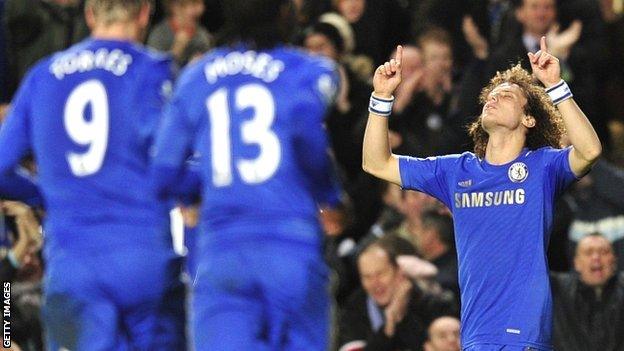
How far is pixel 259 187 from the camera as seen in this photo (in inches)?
273

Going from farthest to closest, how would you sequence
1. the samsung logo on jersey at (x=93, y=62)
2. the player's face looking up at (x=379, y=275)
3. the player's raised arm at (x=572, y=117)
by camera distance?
the player's face looking up at (x=379, y=275)
the player's raised arm at (x=572, y=117)
the samsung logo on jersey at (x=93, y=62)

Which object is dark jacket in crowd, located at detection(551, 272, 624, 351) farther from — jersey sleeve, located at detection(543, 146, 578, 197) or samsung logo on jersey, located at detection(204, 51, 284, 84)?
samsung logo on jersey, located at detection(204, 51, 284, 84)

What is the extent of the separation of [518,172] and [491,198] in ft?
0.63

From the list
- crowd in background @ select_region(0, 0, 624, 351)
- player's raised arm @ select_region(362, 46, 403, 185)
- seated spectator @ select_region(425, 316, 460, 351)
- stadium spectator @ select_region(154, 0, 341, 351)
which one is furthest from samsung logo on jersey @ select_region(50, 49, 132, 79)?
seated spectator @ select_region(425, 316, 460, 351)

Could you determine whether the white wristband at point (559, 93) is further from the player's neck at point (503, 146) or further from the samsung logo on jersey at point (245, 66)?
the samsung logo on jersey at point (245, 66)

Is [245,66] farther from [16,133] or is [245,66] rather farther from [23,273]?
[23,273]

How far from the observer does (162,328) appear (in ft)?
24.1

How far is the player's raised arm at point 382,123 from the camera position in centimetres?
821

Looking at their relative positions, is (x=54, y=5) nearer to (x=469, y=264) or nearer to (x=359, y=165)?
(x=359, y=165)

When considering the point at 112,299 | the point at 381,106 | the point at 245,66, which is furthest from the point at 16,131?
the point at 381,106

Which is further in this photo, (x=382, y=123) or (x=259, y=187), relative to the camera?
(x=382, y=123)

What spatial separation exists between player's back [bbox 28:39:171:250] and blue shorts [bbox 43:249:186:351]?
149 mm

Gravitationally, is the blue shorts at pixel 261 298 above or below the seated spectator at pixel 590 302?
above

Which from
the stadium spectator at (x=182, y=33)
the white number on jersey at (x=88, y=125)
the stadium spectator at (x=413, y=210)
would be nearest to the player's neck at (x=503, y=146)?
the white number on jersey at (x=88, y=125)
